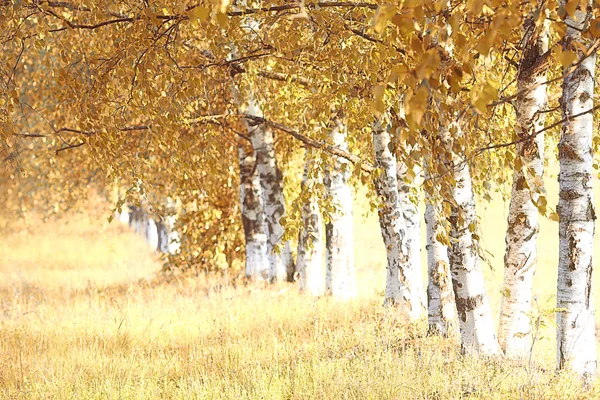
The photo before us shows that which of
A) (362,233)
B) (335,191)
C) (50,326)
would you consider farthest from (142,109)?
(362,233)

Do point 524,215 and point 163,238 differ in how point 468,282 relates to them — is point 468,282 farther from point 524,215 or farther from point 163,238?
point 163,238

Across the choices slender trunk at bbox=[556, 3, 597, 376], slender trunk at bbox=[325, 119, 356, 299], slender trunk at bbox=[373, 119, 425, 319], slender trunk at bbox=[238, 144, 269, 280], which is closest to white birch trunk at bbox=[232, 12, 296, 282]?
slender trunk at bbox=[238, 144, 269, 280]

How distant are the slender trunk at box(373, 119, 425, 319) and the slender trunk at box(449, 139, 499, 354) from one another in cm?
251

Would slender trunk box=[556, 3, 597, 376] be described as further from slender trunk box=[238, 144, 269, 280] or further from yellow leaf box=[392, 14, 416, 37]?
slender trunk box=[238, 144, 269, 280]

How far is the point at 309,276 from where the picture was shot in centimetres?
1098

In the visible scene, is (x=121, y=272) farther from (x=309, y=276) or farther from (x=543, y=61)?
(x=543, y=61)

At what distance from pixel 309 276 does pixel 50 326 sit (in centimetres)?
428

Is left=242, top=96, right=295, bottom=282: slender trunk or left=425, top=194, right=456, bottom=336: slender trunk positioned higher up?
left=242, top=96, right=295, bottom=282: slender trunk

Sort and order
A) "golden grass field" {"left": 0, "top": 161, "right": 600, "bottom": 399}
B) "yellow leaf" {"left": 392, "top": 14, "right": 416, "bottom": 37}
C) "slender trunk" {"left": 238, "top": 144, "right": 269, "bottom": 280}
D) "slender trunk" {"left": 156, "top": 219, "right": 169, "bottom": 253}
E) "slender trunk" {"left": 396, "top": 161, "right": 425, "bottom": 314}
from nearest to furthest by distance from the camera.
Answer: "yellow leaf" {"left": 392, "top": 14, "right": 416, "bottom": 37} → "golden grass field" {"left": 0, "top": 161, "right": 600, "bottom": 399} → "slender trunk" {"left": 396, "top": 161, "right": 425, "bottom": 314} → "slender trunk" {"left": 238, "top": 144, "right": 269, "bottom": 280} → "slender trunk" {"left": 156, "top": 219, "right": 169, "bottom": 253}

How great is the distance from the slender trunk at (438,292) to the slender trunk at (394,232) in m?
0.94

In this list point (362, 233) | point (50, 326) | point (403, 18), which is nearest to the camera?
point (403, 18)

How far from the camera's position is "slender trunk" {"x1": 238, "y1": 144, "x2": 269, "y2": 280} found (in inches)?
477

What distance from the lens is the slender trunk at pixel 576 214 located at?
4.87m

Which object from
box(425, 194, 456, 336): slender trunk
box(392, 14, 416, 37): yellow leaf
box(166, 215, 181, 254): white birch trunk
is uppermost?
box(392, 14, 416, 37): yellow leaf
